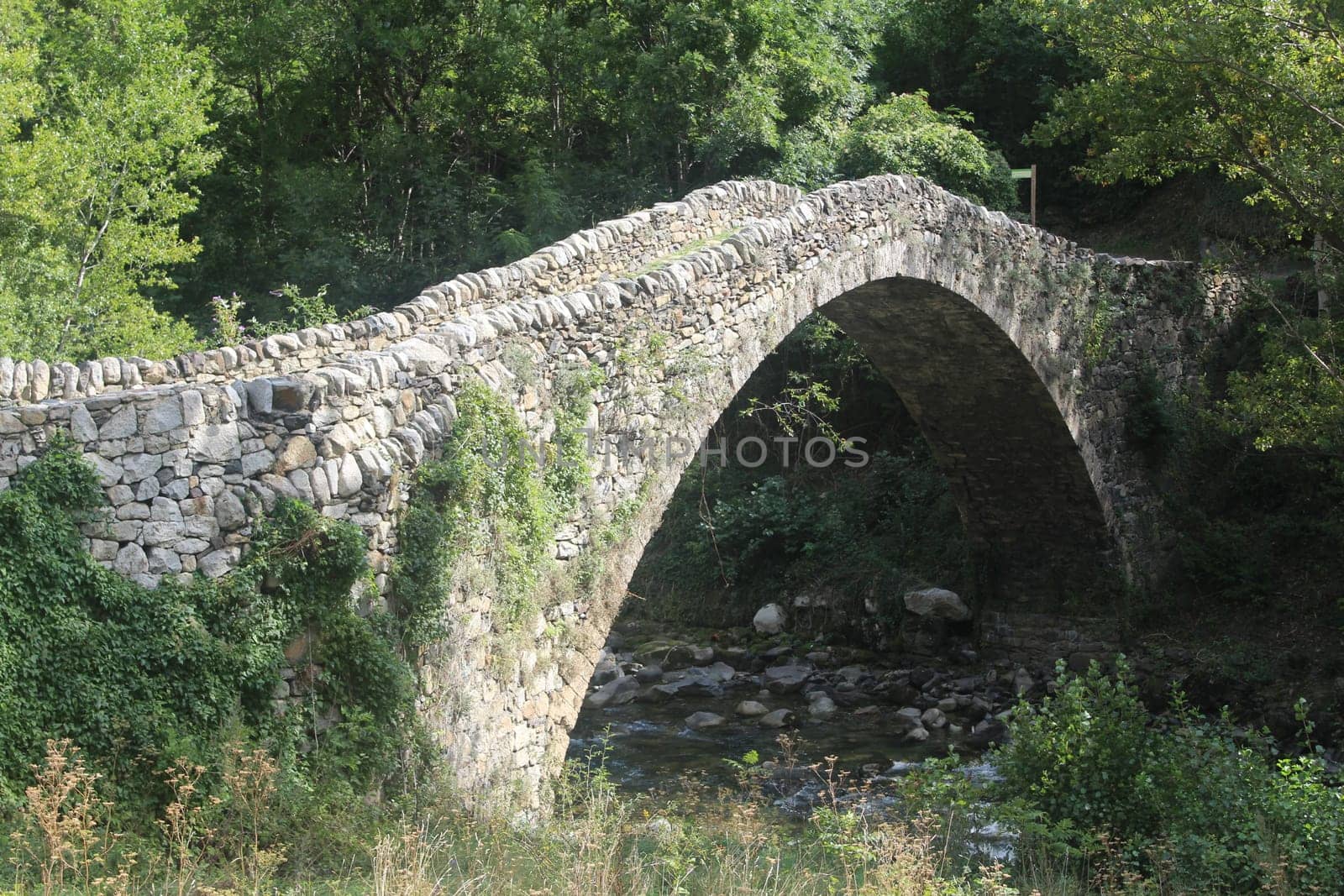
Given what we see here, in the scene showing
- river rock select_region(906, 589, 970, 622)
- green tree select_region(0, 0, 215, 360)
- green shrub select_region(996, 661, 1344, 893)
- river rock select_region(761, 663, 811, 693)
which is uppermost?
green tree select_region(0, 0, 215, 360)

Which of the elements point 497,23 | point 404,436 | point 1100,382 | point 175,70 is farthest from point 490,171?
point 404,436

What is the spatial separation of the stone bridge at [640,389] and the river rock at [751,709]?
399 centimetres

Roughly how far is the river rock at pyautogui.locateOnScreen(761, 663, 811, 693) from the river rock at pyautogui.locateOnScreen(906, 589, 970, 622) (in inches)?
64.6

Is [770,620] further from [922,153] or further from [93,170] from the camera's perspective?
[93,170]

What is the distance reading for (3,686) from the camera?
14.9 ft

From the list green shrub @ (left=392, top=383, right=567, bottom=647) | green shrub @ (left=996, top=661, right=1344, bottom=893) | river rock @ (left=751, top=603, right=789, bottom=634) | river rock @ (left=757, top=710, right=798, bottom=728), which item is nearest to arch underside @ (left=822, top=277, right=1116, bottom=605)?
river rock @ (left=751, top=603, right=789, bottom=634)

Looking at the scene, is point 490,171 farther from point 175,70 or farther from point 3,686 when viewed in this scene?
point 3,686

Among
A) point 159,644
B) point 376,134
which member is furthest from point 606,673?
point 376,134

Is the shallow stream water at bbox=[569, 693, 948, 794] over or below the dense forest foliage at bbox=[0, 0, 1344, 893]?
below

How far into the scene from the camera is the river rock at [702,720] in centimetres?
1229

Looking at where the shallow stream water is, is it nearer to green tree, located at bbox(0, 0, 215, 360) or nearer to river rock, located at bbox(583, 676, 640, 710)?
river rock, located at bbox(583, 676, 640, 710)

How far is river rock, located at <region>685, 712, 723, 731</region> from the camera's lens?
40.3ft

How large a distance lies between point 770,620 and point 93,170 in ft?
34.5

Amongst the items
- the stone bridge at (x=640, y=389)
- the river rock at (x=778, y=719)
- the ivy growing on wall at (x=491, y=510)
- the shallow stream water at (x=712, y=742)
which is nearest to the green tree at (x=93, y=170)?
the stone bridge at (x=640, y=389)
